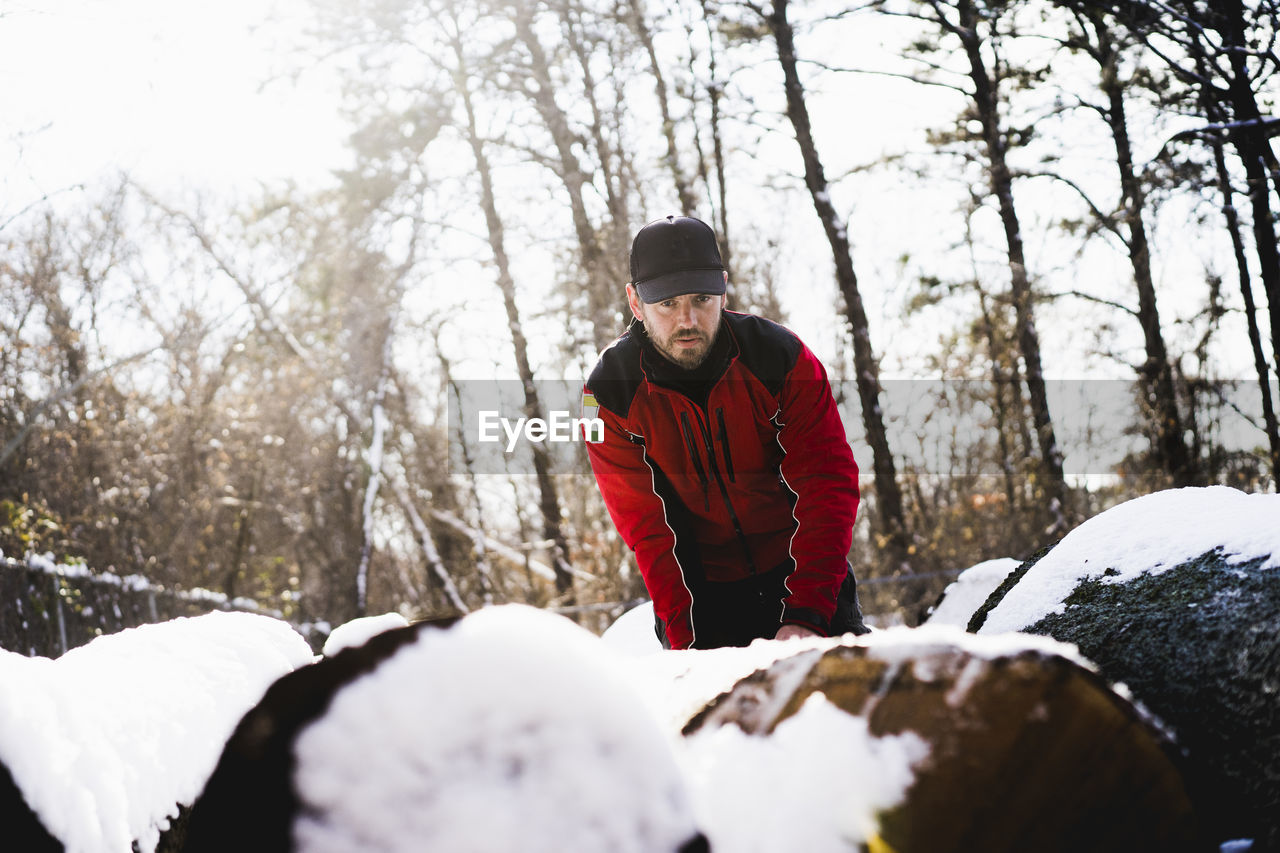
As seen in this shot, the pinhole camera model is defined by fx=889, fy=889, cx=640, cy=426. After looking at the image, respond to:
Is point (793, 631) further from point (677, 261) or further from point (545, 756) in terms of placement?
point (545, 756)

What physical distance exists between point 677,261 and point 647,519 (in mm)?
912

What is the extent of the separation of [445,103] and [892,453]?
899 centimetres

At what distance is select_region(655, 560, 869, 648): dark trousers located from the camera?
3.12m

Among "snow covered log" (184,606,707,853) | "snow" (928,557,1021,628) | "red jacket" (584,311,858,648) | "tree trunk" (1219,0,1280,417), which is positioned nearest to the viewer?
"snow covered log" (184,606,707,853)

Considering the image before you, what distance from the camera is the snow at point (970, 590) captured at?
432 cm

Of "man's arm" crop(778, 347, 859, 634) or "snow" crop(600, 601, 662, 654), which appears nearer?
"man's arm" crop(778, 347, 859, 634)

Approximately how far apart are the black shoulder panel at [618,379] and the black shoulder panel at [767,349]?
13.9 inches

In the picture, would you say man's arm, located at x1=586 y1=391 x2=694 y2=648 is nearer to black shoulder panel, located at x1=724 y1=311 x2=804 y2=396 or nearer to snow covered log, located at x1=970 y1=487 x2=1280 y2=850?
black shoulder panel, located at x1=724 y1=311 x2=804 y2=396

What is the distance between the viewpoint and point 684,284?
295 centimetres

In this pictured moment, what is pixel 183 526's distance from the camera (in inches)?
486

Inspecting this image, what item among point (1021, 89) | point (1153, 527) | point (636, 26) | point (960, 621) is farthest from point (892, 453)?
point (1153, 527)

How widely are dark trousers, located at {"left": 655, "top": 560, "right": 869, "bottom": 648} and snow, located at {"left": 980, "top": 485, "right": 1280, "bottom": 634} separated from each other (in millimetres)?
1006

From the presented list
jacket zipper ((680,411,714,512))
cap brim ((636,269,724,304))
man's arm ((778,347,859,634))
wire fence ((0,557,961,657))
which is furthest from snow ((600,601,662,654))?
wire fence ((0,557,961,657))

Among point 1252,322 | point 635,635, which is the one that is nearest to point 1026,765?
point 635,635
